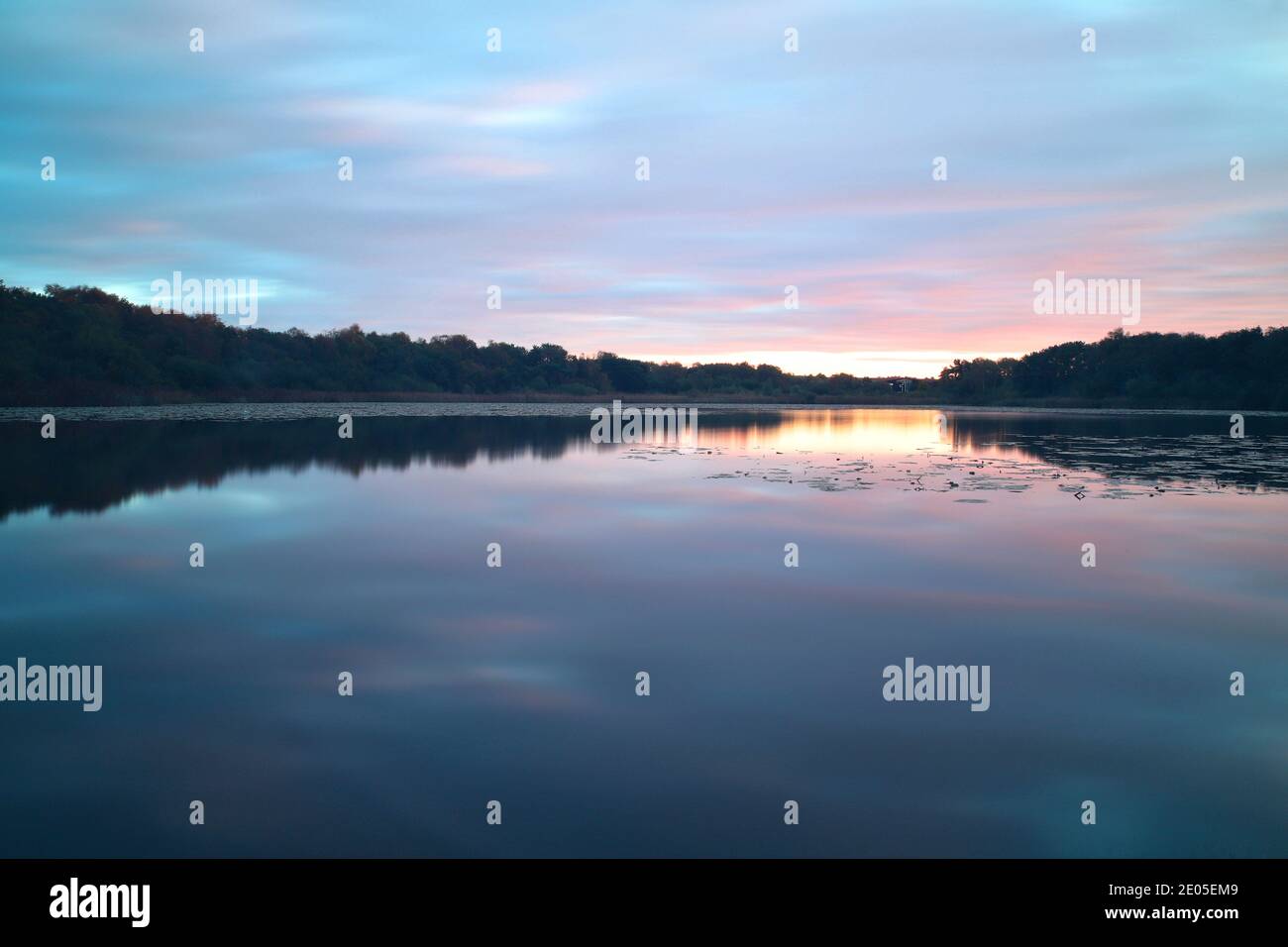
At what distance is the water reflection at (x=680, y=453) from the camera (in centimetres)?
1586

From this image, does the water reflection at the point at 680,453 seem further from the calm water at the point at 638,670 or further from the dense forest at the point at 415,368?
the dense forest at the point at 415,368

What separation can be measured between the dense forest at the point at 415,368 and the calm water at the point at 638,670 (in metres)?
35.8

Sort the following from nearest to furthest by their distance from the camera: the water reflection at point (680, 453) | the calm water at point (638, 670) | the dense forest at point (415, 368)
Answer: the calm water at point (638, 670) → the water reflection at point (680, 453) → the dense forest at point (415, 368)

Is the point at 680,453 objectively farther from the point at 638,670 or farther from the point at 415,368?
the point at 415,368

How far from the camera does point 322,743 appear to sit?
4.75m

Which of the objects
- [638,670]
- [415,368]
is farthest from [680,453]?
[415,368]

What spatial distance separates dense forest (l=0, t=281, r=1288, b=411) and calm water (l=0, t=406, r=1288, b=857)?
35.8 metres

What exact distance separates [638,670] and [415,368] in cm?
7498

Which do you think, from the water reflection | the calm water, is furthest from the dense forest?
the calm water

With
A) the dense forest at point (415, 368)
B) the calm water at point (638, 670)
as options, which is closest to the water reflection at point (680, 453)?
the calm water at point (638, 670)

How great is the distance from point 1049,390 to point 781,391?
24.1 m
